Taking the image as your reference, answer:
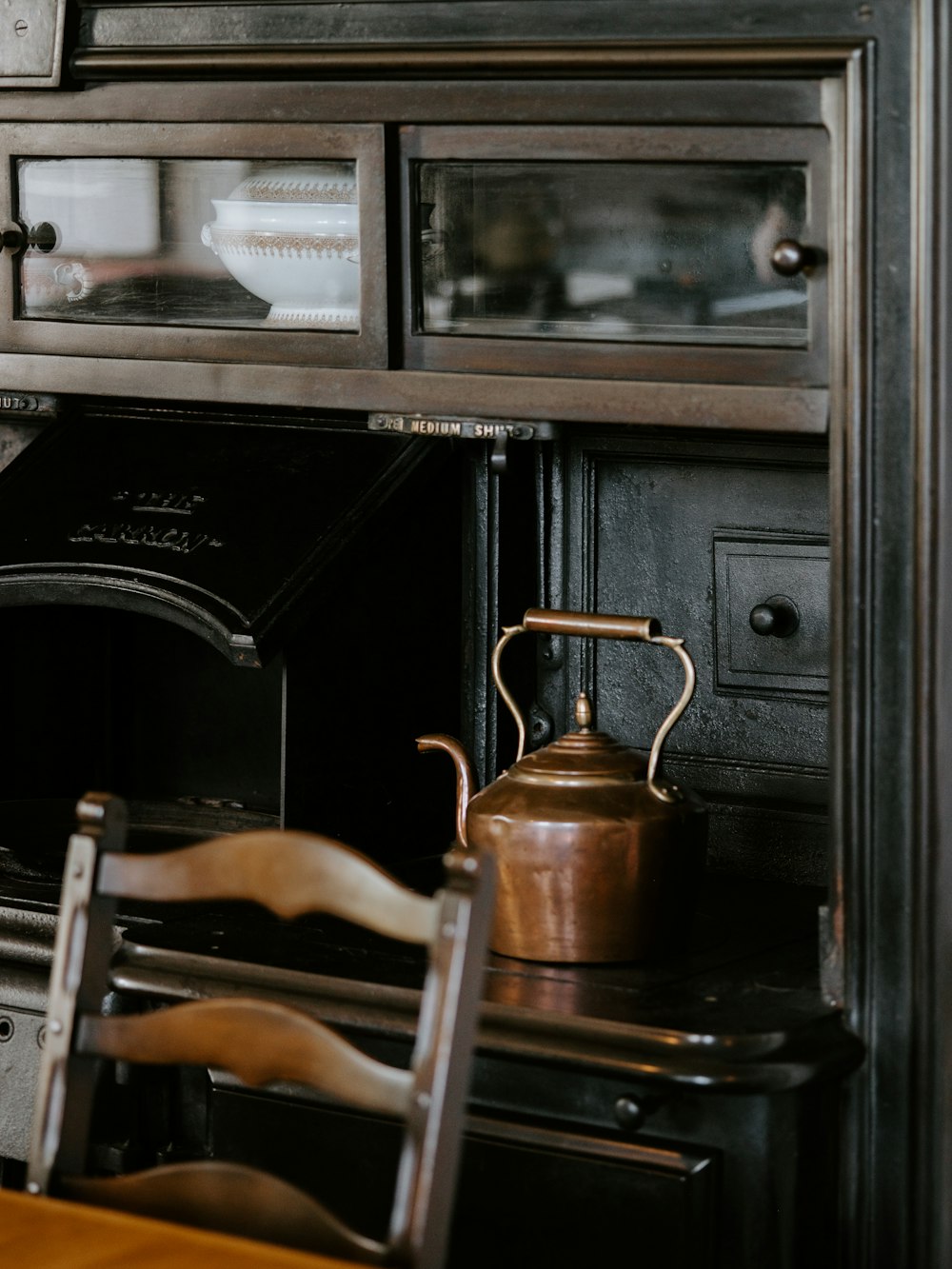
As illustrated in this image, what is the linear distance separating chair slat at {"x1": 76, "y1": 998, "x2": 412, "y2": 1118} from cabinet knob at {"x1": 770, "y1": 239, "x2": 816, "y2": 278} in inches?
36.5

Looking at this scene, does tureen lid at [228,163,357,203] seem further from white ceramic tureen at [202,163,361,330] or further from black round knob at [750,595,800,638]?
black round knob at [750,595,800,638]

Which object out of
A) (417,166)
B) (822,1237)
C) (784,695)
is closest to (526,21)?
(417,166)

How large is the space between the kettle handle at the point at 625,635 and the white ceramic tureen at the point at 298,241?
0.43m

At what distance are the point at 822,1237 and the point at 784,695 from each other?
0.73m

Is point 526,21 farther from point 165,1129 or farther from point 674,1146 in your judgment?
point 165,1129

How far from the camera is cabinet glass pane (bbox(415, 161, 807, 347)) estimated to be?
2146 mm

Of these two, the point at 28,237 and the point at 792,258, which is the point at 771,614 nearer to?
the point at 792,258

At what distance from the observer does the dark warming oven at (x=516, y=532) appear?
6.47ft

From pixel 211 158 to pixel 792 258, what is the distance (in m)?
0.81

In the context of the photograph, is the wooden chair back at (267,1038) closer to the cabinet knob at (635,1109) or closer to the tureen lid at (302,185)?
the cabinet knob at (635,1109)

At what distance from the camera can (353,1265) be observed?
1.42 metres

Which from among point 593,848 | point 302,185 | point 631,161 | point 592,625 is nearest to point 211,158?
point 302,185

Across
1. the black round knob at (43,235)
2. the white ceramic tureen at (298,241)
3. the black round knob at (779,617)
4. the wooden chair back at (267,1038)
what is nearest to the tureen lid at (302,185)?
the white ceramic tureen at (298,241)

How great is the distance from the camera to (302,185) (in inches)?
95.0
